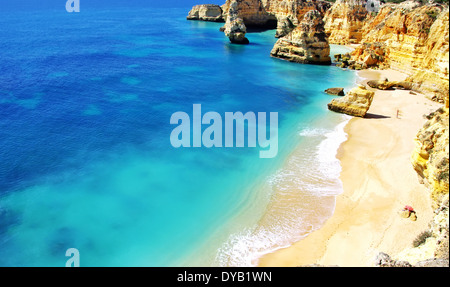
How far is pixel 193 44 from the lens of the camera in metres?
66.8

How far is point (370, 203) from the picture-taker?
65.8 feet

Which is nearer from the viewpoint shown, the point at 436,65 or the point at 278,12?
the point at 436,65

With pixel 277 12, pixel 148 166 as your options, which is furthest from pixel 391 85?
pixel 277 12

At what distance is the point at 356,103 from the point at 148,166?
20.1 metres

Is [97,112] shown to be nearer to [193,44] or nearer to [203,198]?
[203,198]

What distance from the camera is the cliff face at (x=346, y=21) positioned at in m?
62.2

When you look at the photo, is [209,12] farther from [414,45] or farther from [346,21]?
[414,45]

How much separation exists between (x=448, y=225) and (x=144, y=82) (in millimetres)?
37119

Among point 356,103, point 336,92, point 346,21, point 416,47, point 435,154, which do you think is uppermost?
point 346,21

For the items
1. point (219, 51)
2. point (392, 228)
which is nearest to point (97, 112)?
point (392, 228)

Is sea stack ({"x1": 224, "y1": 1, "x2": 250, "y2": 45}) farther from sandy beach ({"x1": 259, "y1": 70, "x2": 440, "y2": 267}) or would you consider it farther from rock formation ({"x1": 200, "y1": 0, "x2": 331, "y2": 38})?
sandy beach ({"x1": 259, "y1": 70, "x2": 440, "y2": 267})

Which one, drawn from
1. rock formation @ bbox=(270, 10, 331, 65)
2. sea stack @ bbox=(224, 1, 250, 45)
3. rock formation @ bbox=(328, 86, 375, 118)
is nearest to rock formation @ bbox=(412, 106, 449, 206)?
rock formation @ bbox=(328, 86, 375, 118)

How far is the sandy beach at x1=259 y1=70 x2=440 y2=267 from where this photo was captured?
1645cm

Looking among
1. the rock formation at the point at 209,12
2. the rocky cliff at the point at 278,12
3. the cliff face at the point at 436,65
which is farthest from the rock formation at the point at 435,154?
the rock formation at the point at 209,12
